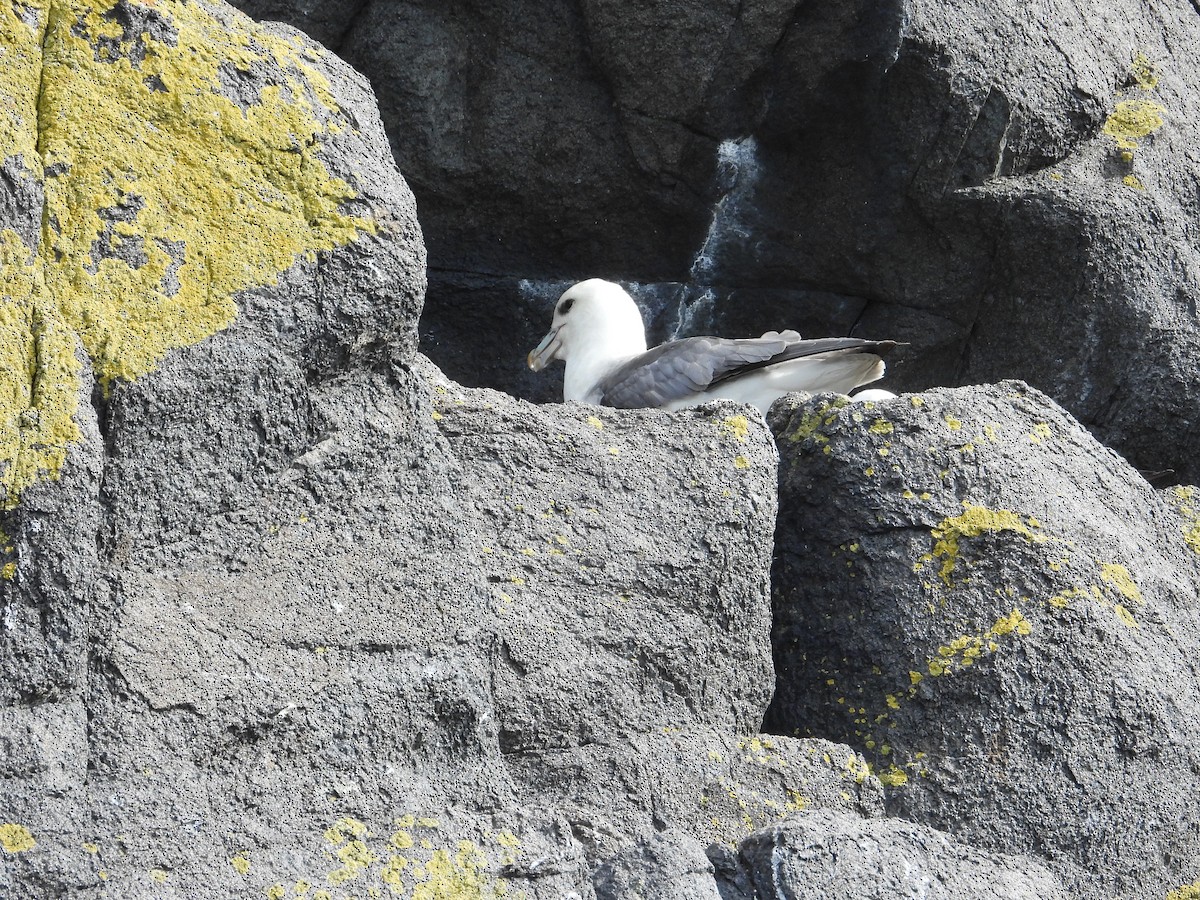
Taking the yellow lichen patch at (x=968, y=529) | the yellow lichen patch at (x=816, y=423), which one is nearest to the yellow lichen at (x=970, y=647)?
the yellow lichen patch at (x=968, y=529)

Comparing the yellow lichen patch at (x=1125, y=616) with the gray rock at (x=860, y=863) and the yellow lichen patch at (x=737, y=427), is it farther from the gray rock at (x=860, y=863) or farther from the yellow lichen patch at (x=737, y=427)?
the yellow lichen patch at (x=737, y=427)

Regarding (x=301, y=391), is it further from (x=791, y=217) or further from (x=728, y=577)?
(x=791, y=217)

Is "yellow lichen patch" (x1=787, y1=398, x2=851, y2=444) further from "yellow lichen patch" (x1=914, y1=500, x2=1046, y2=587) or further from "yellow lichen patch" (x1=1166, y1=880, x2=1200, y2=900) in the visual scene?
"yellow lichen patch" (x1=1166, y1=880, x2=1200, y2=900)

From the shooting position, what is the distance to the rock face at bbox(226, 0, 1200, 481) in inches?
155

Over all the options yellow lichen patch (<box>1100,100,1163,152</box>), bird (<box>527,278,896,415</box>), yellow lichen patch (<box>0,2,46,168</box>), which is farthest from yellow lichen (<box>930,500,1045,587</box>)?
yellow lichen patch (<box>1100,100,1163,152</box>)

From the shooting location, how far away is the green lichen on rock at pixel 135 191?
192cm

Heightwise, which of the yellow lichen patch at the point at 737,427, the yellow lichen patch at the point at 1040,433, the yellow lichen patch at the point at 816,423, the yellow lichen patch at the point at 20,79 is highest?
the yellow lichen patch at the point at 20,79

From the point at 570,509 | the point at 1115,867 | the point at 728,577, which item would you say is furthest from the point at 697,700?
the point at 1115,867

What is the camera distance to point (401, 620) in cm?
214

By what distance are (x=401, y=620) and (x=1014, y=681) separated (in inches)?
41.0

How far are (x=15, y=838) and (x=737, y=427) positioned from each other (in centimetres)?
134

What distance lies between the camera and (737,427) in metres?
2.60

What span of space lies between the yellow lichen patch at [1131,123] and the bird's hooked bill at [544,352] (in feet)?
5.40

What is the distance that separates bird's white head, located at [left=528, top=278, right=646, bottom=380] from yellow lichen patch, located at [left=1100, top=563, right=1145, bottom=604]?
6.03 feet
